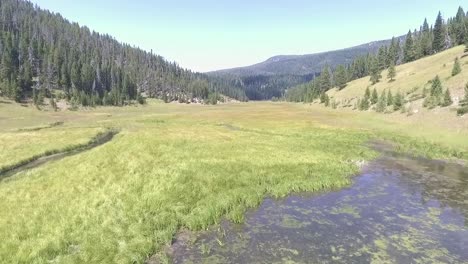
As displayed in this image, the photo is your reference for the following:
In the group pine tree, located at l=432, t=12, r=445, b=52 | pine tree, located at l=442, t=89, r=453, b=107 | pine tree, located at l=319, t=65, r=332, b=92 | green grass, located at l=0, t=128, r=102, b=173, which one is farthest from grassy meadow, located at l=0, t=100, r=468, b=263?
pine tree, located at l=319, t=65, r=332, b=92

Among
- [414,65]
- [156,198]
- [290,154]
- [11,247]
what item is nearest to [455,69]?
[414,65]

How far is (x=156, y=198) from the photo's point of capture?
73.3 feet

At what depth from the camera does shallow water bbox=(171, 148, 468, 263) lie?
15.7 meters

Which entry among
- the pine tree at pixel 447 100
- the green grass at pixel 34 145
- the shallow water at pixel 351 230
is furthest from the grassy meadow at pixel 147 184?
the pine tree at pixel 447 100

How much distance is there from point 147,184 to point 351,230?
14050 millimetres

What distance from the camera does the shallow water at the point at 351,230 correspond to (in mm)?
15656

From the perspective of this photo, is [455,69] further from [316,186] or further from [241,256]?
[241,256]

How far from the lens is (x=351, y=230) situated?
18.4 metres

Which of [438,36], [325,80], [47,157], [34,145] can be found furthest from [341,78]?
[47,157]

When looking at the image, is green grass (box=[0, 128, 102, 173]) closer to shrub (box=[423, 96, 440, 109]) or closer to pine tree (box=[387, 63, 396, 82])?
shrub (box=[423, 96, 440, 109])

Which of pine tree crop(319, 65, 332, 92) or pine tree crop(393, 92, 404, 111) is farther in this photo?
pine tree crop(319, 65, 332, 92)

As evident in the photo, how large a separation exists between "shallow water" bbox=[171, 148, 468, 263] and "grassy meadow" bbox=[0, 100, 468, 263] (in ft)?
5.19

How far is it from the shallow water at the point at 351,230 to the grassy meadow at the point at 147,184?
158cm

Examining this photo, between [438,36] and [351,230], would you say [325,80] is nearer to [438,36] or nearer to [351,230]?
[438,36]
